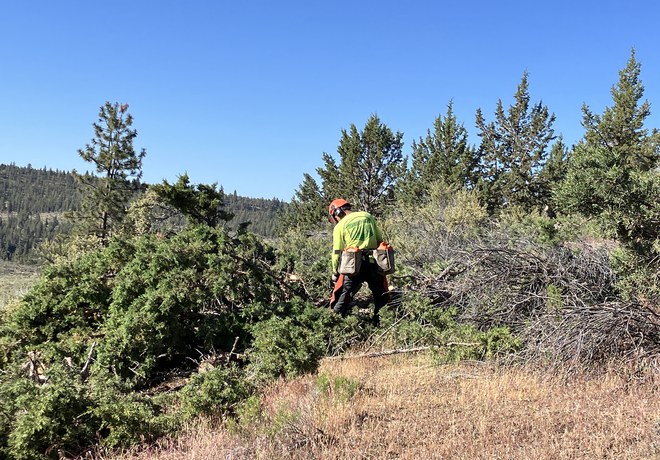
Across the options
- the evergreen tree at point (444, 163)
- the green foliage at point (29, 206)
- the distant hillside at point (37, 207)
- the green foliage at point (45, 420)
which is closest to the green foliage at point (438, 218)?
the evergreen tree at point (444, 163)

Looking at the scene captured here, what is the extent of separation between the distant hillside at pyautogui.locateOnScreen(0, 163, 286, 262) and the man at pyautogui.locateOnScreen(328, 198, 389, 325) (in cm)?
8979

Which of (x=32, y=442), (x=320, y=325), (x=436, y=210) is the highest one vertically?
(x=436, y=210)

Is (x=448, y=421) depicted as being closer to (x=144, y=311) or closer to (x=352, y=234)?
(x=352, y=234)

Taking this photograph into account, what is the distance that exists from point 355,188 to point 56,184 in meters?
149

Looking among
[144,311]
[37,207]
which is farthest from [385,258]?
[37,207]

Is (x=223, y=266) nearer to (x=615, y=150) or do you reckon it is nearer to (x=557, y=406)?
(x=557, y=406)

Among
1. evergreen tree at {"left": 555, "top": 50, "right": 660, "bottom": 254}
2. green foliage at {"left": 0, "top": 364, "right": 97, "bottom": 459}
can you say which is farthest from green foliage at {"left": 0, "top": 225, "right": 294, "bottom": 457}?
evergreen tree at {"left": 555, "top": 50, "right": 660, "bottom": 254}

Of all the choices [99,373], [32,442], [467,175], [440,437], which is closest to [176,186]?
[99,373]

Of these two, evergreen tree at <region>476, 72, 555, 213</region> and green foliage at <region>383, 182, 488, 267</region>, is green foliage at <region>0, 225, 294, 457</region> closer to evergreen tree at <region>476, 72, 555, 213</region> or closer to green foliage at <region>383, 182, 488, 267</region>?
green foliage at <region>383, 182, 488, 267</region>

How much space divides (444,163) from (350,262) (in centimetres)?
2304

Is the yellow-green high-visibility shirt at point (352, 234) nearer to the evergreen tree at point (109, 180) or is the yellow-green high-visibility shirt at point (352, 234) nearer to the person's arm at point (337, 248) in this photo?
the person's arm at point (337, 248)

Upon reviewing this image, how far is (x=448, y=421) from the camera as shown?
3342 mm

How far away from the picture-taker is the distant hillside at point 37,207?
10300cm

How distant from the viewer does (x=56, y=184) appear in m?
148
